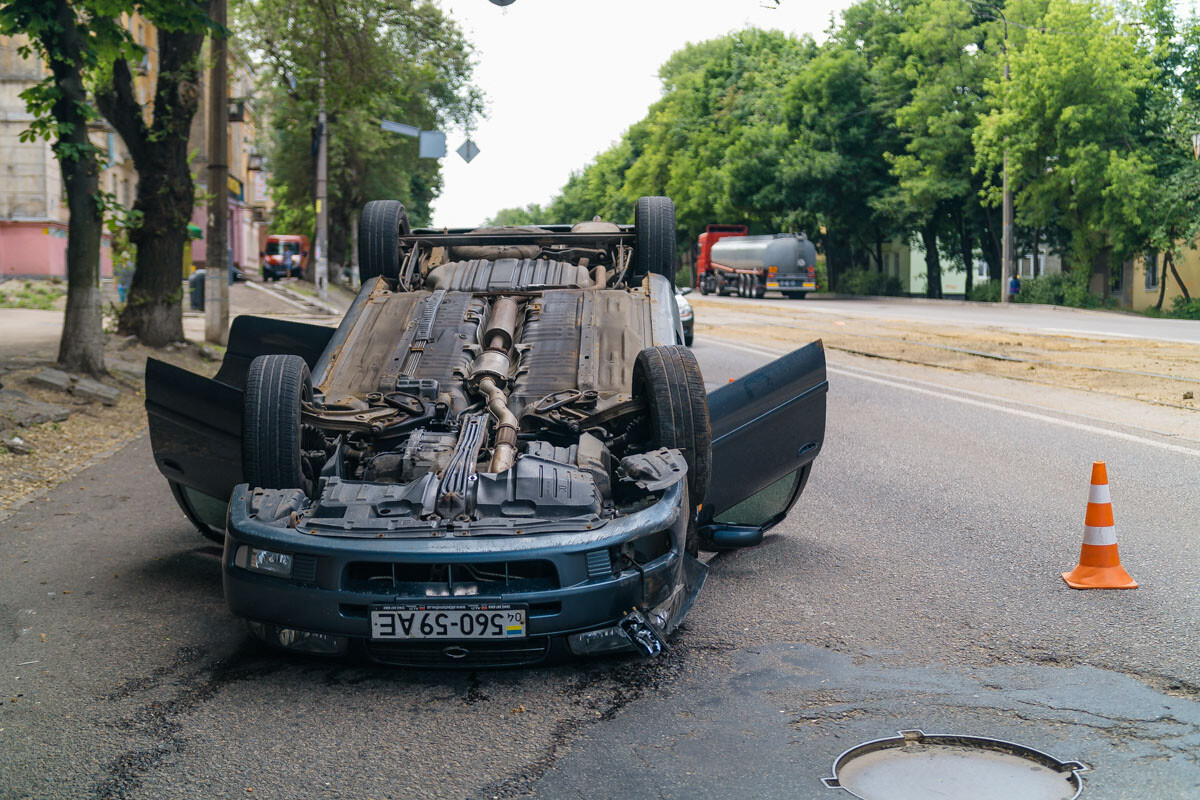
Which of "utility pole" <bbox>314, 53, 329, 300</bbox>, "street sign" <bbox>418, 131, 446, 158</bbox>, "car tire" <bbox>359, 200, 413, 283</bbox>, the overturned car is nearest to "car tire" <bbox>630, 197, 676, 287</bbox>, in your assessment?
the overturned car

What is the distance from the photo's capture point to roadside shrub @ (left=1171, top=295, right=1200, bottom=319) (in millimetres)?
36188

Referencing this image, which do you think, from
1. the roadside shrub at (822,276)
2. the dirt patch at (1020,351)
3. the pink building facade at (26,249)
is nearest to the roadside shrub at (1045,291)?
the dirt patch at (1020,351)

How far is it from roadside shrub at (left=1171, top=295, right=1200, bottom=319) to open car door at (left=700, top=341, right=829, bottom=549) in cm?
3447

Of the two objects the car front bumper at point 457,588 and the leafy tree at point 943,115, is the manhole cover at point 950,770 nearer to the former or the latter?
the car front bumper at point 457,588

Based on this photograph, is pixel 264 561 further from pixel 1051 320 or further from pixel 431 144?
pixel 431 144

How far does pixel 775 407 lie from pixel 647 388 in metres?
0.78

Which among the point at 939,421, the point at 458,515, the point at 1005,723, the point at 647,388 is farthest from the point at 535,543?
the point at 939,421

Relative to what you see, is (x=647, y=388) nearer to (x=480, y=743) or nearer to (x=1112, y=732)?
(x=480, y=743)

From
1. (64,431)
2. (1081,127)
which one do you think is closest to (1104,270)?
(1081,127)

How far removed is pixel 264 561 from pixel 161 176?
13648mm

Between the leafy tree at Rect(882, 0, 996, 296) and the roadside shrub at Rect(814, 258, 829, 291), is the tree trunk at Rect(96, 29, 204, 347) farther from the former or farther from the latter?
the roadside shrub at Rect(814, 258, 829, 291)

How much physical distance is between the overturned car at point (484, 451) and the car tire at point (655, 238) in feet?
0.05

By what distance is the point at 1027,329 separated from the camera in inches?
998

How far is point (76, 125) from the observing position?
41.3 feet
